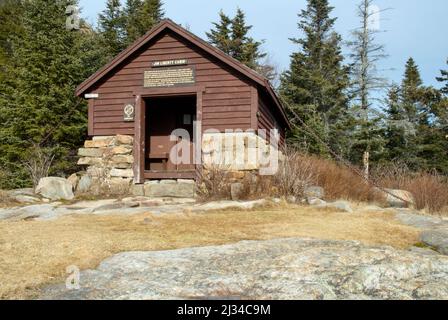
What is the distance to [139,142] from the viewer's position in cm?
1403

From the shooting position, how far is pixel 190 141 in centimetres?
1670

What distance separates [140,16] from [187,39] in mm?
21272

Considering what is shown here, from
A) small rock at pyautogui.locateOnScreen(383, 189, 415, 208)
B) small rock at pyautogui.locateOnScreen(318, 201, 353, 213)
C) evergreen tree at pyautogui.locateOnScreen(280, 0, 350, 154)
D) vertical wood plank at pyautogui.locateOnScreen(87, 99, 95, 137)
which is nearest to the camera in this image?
small rock at pyautogui.locateOnScreen(318, 201, 353, 213)

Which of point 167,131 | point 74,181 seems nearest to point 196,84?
point 167,131

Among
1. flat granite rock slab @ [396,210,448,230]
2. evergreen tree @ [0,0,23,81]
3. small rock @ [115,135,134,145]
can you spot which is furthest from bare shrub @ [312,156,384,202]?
evergreen tree @ [0,0,23,81]

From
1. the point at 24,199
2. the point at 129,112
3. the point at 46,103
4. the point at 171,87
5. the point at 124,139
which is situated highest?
the point at 46,103

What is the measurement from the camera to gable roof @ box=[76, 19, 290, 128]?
13.2 meters

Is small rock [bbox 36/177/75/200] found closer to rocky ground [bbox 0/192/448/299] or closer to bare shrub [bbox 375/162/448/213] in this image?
rocky ground [bbox 0/192/448/299]

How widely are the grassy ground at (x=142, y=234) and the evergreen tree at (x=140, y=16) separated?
25.2 meters

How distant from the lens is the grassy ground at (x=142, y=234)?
5086 mm

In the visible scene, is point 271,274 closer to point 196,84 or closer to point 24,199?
point 196,84

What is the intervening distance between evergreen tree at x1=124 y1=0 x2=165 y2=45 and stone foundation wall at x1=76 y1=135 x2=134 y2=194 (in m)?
18.9

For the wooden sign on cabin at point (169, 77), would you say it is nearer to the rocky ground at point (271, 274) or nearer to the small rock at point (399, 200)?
the small rock at point (399, 200)
